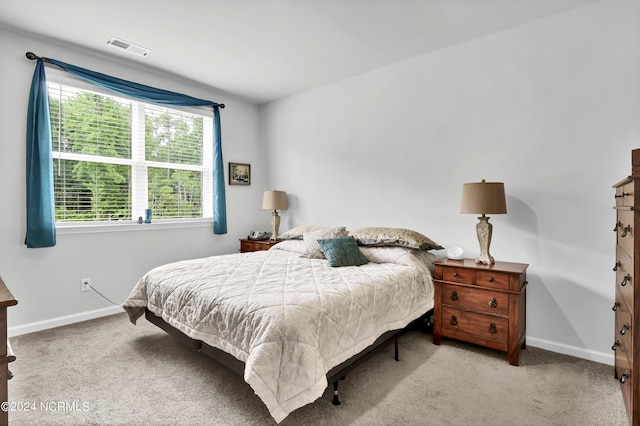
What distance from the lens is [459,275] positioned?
266cm

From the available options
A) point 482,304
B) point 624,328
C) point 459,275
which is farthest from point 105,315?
point 624,328

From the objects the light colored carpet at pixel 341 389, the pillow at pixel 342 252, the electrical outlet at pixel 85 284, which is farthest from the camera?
the electrical outlet at pixel 85 284

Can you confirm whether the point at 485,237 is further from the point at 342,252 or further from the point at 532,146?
the point at 342,252

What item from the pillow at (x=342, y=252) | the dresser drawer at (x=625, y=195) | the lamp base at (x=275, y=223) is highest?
the dresser drawer at (x=625, y=195)

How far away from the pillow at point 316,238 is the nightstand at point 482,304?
1003 millimetres

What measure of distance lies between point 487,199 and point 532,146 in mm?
654

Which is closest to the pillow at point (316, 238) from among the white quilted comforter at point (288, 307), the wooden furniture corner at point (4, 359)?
the white quilted comforter at point (288, 307)

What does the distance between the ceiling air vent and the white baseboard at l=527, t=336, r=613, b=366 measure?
14.2 feet

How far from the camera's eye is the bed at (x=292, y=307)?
1597mm

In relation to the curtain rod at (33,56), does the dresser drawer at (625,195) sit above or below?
below

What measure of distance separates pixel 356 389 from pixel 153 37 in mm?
3269

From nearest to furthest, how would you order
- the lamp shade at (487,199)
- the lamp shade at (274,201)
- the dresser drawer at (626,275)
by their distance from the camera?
the dresser drawer at (626,275)
the lamp shade at (487,199)
the lamp shade at (274,201)

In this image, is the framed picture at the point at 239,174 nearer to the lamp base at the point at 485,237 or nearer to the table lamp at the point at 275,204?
the table lamp at the point at 275,204

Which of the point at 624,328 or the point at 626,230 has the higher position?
the point at 626,230
